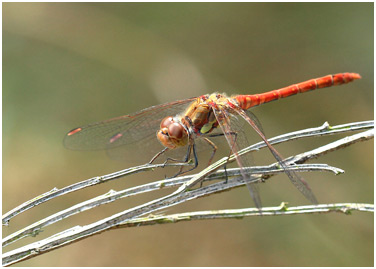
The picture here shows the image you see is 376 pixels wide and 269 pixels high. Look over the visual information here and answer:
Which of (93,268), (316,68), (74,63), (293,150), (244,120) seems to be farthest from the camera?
(74,63)

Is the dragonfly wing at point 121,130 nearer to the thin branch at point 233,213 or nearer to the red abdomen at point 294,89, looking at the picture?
the red abdomen at point 294,89

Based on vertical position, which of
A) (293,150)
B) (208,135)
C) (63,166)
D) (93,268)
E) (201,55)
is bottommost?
(93,268)

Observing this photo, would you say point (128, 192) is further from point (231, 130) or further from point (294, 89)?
point (294, 89)

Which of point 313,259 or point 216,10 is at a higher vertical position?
point 216,10

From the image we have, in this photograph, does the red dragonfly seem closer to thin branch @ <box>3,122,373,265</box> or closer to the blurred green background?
thin branch @ <box>3,122,373,265</box>

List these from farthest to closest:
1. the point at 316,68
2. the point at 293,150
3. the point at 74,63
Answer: the point at 74,63
the point at 316,68
the point at 293,150

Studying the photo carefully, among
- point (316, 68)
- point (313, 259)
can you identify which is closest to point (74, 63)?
point (316, 68)

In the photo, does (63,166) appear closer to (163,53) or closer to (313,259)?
(163,53)
